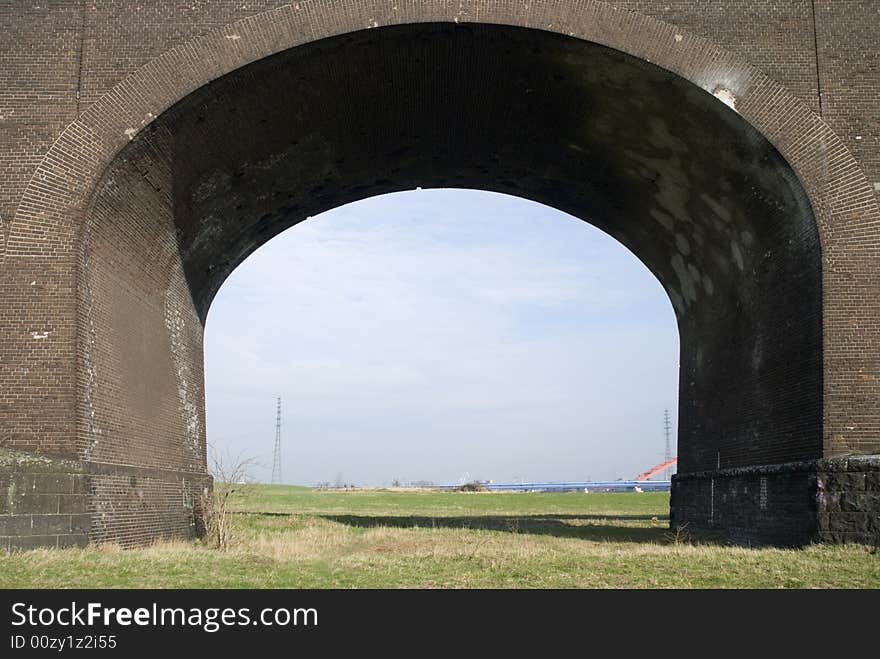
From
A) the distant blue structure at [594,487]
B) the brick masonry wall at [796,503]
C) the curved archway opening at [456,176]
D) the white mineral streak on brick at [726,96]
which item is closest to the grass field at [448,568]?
the brick masonry wall at [796,503]

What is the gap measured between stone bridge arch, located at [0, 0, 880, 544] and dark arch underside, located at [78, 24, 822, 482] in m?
0.06

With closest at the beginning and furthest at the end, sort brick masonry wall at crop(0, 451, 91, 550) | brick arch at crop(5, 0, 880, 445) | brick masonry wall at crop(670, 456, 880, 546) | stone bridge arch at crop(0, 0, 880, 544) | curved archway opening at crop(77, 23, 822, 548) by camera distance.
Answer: brick masonry wall at crop(0, 451, 91, 550)
brick masonry wall at crop(670, 456, 880, 546)
stone bridge arch at crop(0, 0, 880, 544)
brick arch at crop(5, 0, 880, 445)
curved archway opening at crop(77, 23, 822, 548)

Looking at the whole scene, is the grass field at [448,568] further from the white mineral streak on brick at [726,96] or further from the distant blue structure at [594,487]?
the distant blue structure at [594,487]

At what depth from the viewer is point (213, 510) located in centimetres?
1650

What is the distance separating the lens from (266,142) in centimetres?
1547

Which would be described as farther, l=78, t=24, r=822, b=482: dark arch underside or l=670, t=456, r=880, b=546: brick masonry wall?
l=78, t=24, r=822, b=482: dark arch underside

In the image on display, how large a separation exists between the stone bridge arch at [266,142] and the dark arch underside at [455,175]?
0.21 ft

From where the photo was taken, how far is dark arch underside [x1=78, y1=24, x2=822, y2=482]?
13883mm

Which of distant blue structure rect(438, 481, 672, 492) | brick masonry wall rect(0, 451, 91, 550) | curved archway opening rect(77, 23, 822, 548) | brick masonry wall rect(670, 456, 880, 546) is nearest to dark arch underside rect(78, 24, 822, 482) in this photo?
curved archway opening rect(77, 23, 822, 548)

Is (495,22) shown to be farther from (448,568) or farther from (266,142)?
(448,568)

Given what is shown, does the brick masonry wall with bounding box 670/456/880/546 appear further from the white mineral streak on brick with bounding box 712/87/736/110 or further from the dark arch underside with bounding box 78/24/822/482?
the white mineral streak on brick with bounding box 712/87/736/110

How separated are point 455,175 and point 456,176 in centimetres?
7

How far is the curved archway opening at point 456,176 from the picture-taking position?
45.5 ft

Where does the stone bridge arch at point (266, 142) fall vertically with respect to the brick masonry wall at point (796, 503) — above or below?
above
